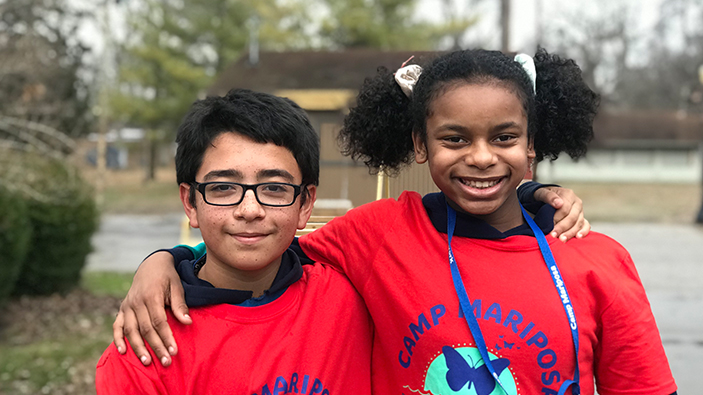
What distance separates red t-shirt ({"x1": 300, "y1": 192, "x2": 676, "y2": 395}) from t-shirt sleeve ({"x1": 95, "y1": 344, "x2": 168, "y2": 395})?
0.60m

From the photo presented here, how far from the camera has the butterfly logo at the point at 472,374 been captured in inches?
62.4

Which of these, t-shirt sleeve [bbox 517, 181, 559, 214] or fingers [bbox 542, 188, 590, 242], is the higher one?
t-shirt sleeve [bbox 517, 181, 559, 214]

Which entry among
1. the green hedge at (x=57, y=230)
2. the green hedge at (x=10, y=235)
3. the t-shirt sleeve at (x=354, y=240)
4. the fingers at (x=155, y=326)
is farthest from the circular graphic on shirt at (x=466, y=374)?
the green hedge at (x=57, y=230)

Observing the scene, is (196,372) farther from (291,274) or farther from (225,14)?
(225,14)

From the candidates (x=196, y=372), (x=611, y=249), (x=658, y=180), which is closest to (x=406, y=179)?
(x=611, y=249)

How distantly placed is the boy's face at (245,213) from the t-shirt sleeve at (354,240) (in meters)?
0.22

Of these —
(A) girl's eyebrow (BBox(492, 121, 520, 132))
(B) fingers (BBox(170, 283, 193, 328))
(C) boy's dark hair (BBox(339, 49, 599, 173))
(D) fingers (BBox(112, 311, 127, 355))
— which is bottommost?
(D) fingers (BBox(112, 311, 127, 355))

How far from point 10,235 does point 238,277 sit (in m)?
4.36

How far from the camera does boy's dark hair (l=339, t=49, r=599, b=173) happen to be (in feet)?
5.56

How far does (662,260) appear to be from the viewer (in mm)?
10062

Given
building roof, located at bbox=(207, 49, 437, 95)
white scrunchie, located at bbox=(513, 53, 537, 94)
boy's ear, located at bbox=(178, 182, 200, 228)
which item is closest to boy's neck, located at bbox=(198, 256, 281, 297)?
boy's ear, located at bbox=(178, 182, 200, 228)

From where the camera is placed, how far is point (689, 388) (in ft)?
14.5

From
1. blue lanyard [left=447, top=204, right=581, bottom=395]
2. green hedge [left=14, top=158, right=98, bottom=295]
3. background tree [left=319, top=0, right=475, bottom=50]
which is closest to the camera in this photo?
blue lanyard [left=447, top=204, right=581, bottom=395]

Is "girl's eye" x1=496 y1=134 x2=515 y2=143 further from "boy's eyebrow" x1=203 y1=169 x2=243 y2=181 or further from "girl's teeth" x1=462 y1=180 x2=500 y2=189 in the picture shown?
"boy's eyebrow" x1=203 y1=169 x2=243 y2=181
